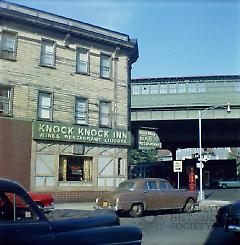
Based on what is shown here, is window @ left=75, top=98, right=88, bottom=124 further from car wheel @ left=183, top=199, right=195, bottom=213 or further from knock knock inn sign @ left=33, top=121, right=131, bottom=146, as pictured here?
car wheel @ left=183, top=199, right=195, bottom=213

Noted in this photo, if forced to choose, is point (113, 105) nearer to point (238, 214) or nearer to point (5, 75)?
point (5, 75)

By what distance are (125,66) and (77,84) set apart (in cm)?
425

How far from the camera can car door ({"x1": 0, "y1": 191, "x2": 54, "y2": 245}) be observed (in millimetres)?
4398

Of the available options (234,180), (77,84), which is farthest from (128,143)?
(234,180)

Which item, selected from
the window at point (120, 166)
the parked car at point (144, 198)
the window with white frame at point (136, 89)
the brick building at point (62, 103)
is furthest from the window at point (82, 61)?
the window with white frame at point (136, 89)

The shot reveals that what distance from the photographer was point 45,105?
25.3 m

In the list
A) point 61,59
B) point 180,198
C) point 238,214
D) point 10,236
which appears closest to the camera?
point 10,236

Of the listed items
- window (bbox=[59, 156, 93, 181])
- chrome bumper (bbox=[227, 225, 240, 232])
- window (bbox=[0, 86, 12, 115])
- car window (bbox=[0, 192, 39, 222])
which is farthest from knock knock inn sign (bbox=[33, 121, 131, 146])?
car window (bbox=[0, 192, 39, 222])

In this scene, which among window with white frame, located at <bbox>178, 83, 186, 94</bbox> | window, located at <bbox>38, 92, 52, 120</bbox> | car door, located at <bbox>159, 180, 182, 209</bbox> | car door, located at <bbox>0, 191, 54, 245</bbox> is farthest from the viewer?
window with white frame, located at <bbox>178, 83, 186, 94</bbox>

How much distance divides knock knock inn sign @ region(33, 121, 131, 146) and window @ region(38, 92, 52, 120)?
61cm

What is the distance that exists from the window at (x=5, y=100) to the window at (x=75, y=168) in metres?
4.37

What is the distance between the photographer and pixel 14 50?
24.2 meters

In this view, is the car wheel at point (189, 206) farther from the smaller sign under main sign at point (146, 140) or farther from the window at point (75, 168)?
the smaller sign under main sign at point (146, 140)

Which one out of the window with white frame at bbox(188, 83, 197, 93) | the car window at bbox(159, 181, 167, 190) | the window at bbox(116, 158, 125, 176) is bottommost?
the car window at bbox(159, 181, 167, 190)
